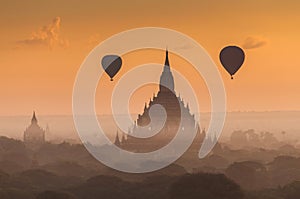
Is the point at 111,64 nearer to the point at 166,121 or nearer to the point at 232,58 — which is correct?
the point at 232,58

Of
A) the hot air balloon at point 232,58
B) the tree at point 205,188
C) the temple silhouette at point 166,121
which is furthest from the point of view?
the temple silhouette at point 166,121

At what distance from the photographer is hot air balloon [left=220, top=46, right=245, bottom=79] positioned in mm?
61031

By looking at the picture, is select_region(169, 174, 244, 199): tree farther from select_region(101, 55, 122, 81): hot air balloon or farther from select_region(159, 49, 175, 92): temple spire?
select_region(159, 49, 175, 92): temple spire

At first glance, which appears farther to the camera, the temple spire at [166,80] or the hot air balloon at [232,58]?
the temple spire at [166,80]

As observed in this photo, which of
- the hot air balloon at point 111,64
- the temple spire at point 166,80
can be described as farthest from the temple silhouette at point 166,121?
the hot air balloon at point 111,64

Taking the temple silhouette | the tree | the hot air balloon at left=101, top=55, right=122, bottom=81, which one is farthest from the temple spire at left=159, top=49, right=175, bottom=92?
the tree

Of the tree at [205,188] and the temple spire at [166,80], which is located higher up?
the temple spire at [166,80]

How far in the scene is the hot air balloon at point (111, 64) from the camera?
2871 inches

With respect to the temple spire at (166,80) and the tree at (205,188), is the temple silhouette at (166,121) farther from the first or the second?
the tree at (205,188)

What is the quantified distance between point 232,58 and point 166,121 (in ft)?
209

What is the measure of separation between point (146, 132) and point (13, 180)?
52.8m

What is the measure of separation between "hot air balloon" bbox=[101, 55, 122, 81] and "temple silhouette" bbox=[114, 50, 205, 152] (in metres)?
45.1

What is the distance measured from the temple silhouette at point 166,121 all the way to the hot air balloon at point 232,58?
190 ft

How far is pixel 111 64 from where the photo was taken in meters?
73.6
